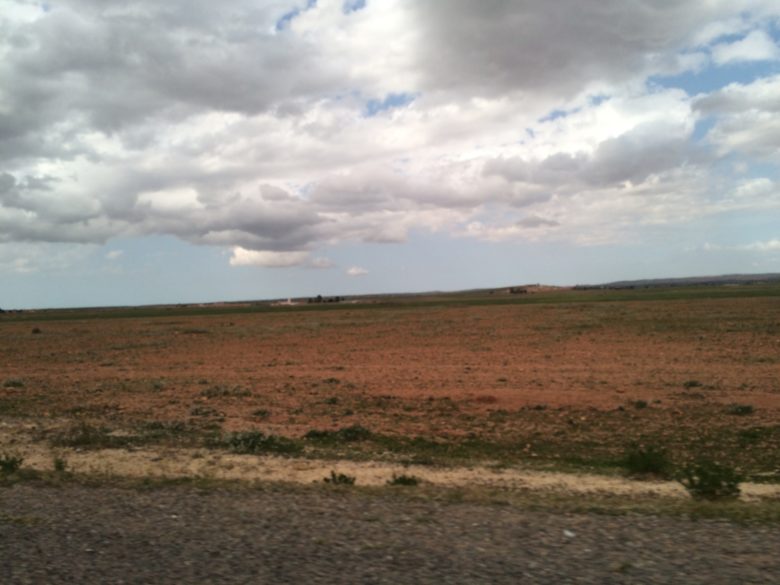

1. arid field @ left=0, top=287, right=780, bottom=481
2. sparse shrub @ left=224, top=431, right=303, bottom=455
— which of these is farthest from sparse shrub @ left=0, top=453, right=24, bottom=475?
sparse shrub @ left=224, top=431, right=303, bottom=455

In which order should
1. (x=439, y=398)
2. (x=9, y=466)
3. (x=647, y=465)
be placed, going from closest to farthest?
(x=9, y=466), (x=647, y=465), (x=439, y=398)

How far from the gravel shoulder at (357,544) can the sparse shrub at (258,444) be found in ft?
15.0

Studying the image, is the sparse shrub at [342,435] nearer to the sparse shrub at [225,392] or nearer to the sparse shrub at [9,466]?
the sparse shrub at [9,466]

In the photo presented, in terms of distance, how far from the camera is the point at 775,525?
595cm

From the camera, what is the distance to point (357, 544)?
18.3 feet

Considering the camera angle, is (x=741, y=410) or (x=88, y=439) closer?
(x=88, y=439)

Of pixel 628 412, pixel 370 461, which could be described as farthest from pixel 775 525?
pixel 628 412

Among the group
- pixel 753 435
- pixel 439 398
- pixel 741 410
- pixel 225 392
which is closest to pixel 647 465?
pixel 753 435

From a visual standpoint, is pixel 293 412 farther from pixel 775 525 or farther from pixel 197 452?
pixel 775 525

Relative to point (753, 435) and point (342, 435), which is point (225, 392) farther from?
point (753, 435)

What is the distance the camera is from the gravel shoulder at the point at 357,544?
16.1ft

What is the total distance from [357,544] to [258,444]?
6.94 meters

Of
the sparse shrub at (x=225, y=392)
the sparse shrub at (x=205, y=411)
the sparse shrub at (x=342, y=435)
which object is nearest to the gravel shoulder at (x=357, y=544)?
the sparse shrub at (x=342, y=435)

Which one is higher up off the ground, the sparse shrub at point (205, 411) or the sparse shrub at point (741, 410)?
the sparse shrub at point (205, 411)
